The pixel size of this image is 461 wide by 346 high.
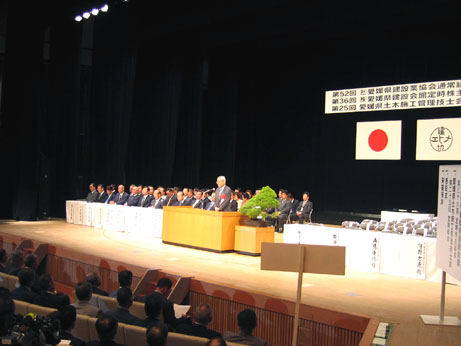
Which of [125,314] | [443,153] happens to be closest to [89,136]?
[443,153]

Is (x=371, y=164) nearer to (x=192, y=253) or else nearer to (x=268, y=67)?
(x=268, y=67)

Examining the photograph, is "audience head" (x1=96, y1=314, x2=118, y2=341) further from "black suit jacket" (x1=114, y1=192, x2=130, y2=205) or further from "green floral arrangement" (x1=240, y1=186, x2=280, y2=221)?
"black suit jacket" (x1=114, y1=192, x2=130, y2=205)

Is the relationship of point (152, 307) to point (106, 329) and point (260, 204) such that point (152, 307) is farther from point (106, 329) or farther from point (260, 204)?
point (260, 204)

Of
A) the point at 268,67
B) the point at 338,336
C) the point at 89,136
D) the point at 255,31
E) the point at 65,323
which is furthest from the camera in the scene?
the point at 268,67

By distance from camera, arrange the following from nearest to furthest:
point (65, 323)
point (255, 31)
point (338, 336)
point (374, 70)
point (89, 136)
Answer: point (65, 323) < point (338, 336) < point (255, 31) < point (374, 70) < point (89, 136)

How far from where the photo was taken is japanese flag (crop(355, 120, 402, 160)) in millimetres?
12727

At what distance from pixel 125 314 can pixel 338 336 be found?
1841 millimetres

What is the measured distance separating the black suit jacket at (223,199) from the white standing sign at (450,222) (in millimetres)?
4143

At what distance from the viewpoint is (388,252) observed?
22.4ft

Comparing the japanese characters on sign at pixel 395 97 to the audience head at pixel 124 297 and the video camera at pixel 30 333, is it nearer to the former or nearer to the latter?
the audience head at pixel 124 297

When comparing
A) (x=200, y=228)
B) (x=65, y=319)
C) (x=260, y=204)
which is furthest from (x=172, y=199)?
(x=65, y=319)

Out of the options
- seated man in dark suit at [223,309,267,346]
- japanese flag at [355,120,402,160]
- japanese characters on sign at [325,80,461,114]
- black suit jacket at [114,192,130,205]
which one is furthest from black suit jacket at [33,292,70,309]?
japanese flag at [355,120,402,160]

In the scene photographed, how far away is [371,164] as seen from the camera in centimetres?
1354

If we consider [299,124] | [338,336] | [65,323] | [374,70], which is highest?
[374,70]
